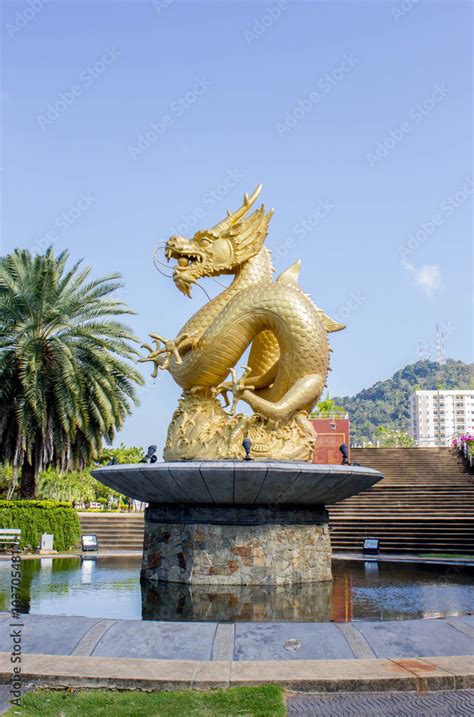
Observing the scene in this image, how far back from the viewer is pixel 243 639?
553cm

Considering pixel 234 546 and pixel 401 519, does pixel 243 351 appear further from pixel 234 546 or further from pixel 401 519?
pixel 401 519

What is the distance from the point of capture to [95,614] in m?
7.64

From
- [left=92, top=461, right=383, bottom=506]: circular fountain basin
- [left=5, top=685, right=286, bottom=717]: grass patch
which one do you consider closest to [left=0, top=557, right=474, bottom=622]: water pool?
[left=92, top=461, right=383, bottom=506]: circular fountain basin

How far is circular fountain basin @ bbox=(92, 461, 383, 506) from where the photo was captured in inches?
346

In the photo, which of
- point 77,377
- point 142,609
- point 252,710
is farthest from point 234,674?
point 77,377

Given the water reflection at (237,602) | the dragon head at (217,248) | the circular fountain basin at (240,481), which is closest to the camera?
the water reflection at (237,602)

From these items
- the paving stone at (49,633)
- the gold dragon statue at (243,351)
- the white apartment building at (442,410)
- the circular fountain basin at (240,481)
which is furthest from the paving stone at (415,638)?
the white apartment building at (442,410)

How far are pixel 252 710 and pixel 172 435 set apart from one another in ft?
23.4

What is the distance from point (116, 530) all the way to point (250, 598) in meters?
12.4

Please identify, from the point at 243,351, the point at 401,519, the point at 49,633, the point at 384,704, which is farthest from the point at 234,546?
the point at 401,519

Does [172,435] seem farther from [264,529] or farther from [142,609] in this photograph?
[142,609]

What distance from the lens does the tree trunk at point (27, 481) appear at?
22344 millimetres

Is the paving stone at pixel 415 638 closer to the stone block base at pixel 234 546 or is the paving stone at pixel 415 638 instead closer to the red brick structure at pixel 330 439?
the stone block base at pixel 234 546

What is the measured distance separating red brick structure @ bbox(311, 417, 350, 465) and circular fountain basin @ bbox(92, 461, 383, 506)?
751 inches
